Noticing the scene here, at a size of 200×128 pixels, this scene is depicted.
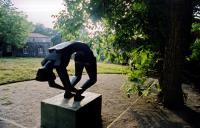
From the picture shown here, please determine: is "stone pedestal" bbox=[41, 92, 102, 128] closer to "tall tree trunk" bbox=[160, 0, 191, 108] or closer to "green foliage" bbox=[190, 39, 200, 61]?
"tall tree trunk" bbox=[160, 0, 191, 108]

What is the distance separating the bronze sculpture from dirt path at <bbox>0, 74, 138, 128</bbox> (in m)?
1.20

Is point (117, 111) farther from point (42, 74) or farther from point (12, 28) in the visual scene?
point (12, 28)

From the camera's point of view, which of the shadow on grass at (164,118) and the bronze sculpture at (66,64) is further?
the shadow on grass at (164,118)

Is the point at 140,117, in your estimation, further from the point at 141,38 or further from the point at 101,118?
the point at 141,38

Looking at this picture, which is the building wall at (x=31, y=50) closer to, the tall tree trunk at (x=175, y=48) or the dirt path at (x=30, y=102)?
the dirt path at (x=30, y=102)

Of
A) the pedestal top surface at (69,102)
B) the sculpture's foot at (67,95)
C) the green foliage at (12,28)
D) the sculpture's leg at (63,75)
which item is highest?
the green foliage at (12,28)

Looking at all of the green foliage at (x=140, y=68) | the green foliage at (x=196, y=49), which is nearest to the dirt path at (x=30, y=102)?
the green foliage at (x=140, y=68)

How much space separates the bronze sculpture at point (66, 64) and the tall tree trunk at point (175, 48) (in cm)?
257

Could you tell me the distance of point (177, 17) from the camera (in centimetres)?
736

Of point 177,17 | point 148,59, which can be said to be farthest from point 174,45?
point 148,59

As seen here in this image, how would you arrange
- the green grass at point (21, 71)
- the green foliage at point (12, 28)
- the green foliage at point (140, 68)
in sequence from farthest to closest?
the green foliage at point (12, 28)
the green grass at point (21, 71)
the green foliage at point (140, 68)

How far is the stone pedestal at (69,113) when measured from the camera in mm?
5586

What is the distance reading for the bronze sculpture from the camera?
5.59 m

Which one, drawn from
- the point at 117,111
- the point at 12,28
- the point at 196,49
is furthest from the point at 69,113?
the point at 12,28
